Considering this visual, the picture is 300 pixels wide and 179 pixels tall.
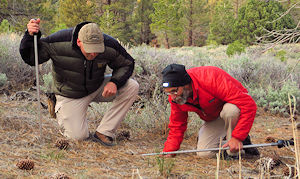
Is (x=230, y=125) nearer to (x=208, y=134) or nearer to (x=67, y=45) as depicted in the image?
(x=208, y=134)

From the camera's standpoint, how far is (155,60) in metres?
6.98

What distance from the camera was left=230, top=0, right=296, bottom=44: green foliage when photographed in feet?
75.9

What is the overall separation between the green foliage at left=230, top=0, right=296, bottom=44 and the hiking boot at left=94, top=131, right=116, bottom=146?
813 inches

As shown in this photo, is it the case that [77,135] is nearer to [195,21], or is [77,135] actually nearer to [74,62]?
[74,62]

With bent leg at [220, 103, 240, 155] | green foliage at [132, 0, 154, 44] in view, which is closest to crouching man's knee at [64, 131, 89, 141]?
bent leg at [220, 103, 240, 155]

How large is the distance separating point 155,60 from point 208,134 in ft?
11.1

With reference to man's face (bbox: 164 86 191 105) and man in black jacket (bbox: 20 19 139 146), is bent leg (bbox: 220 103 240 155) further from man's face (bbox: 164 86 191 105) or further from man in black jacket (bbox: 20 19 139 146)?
man in black jacket (bbox: 20 19 139 146)

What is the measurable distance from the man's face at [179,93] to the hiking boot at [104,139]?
3.76 feet

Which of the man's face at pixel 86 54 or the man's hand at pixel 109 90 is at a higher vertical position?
the man's face at pixel 86 54

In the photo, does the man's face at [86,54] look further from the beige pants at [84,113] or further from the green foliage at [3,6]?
the green foliage at [3,6]

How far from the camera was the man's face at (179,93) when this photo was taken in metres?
3.03

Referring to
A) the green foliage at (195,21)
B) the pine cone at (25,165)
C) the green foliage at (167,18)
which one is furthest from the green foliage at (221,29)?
the pine cone at (25,165)

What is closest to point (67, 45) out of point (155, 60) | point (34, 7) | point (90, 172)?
point (90, 172)

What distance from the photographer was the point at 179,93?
3.06m
